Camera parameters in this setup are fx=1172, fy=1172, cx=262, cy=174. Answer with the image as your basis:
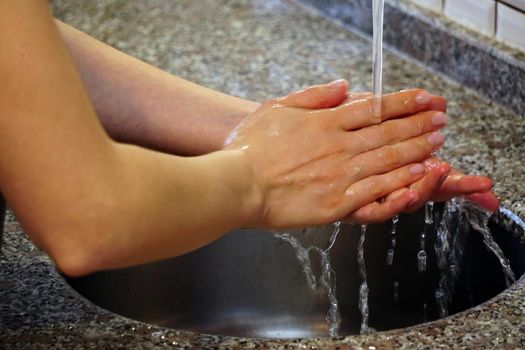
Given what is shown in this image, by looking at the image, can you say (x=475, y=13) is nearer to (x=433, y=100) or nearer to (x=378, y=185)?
(x=433, y=100)

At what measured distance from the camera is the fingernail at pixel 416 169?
110cm

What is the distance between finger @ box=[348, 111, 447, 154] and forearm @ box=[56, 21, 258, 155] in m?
0.14

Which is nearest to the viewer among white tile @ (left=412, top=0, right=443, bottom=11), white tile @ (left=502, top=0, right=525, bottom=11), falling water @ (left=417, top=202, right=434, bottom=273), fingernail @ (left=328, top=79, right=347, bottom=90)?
fingernail @ (left=328, top=79, right=347, bottom=90)

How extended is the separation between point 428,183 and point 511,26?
373 mm

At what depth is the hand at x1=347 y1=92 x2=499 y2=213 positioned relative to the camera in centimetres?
113

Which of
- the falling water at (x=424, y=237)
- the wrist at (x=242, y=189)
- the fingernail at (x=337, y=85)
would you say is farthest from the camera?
the falling water at (x=424, y=237)

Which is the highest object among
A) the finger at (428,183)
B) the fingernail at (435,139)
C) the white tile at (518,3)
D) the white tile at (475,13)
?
the white tile at (518,3)

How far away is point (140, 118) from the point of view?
1.17 m

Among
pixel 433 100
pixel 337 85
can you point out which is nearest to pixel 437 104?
pixel 433 100

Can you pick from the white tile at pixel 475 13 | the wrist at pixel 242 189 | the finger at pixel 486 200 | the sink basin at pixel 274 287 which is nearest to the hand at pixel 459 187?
the finger at pixel 486 200

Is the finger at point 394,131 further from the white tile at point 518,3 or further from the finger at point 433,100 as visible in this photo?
the white tile at point 518,3

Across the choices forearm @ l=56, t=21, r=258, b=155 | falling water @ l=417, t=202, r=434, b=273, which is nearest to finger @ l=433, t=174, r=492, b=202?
falling water @ l=417, t=202, r=434, b=273

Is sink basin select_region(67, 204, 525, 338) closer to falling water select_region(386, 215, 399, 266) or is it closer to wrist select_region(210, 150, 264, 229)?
falling water select_region(386, 215, 399, 266)

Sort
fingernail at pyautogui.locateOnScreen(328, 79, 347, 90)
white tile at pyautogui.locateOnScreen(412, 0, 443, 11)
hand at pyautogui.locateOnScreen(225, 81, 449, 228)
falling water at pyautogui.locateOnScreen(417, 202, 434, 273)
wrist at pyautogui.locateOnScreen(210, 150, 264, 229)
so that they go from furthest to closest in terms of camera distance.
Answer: white tile at pyautogui.locateOnScreen(412, 0, 443, 11)
falling water at pyautogui.locateOnScreen(417, 202, 434, 273)
fingernail at pyautogui.locateOnScreen(328, 79, 347, 90)
hand at pyautogui.locateOnScreen(225, 81, 449, 228)
wrist at pyautogui.locateOnScreen(210, 150, 264, 229)
